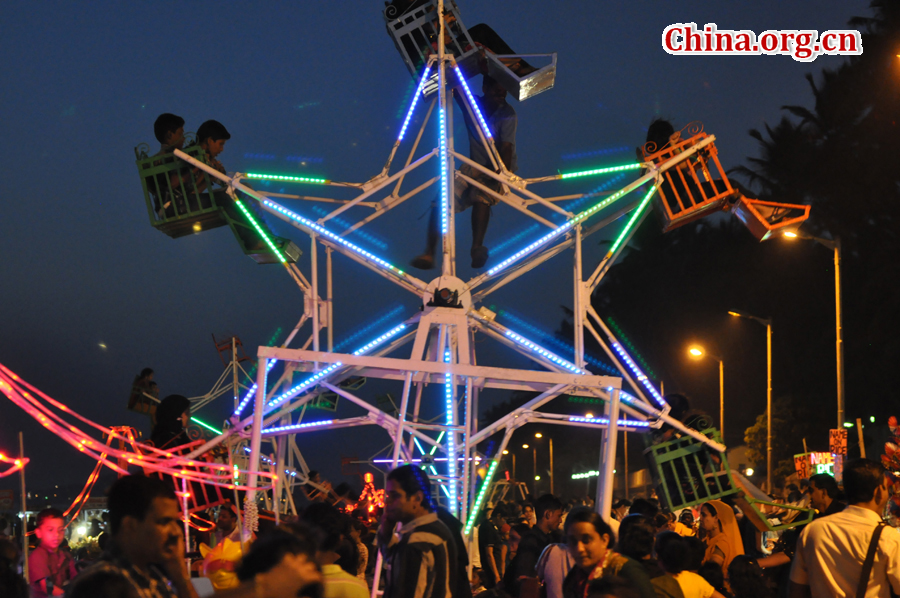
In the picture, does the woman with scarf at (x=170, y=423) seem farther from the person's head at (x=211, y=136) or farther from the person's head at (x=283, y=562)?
the person's head at (x=283, y=562)

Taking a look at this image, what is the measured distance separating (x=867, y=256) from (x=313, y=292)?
26.4m

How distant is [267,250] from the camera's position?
42.0 feet

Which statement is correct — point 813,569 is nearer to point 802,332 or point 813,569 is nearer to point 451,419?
point 451,419

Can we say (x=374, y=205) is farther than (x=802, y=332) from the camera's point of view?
No

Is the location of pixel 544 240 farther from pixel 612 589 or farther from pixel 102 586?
pixel 102 586

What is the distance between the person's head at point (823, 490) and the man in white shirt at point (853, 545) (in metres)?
1.12

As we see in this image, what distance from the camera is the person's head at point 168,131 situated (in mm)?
12078

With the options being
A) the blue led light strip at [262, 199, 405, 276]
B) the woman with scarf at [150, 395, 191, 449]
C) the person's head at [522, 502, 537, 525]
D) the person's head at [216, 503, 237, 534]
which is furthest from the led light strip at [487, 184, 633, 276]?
the person's head at [216, 503, 237, 534]

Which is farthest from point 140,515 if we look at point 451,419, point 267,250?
point 267,250

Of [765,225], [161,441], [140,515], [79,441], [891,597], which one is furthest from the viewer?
[765,225]

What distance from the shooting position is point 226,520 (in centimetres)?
939

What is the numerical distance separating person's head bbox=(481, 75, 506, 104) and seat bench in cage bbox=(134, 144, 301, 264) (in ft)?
12.7

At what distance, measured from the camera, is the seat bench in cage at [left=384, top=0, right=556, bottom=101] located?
42.5 feet

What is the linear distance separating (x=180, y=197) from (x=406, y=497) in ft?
27.4
